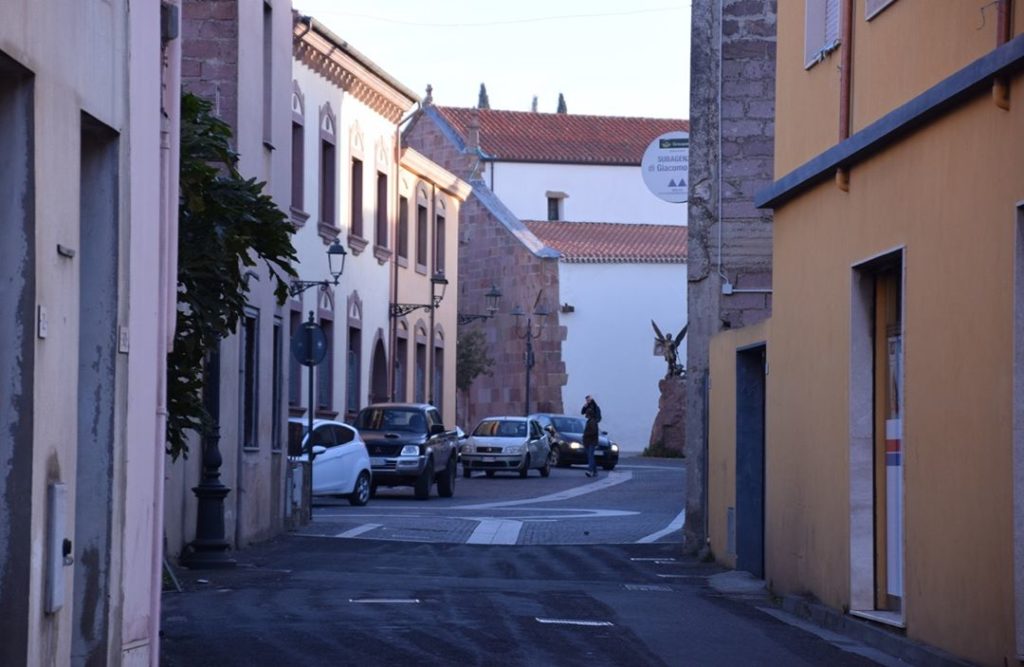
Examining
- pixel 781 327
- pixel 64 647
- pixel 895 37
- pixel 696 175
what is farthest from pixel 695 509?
pixel 64 647

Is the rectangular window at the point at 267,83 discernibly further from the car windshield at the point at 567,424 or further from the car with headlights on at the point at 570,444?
the car windshield at the point at 567,424

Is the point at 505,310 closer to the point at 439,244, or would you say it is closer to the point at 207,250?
the point at 439,244

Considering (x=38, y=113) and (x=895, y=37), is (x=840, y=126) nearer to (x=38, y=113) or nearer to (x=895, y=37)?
(x=895, y=37)

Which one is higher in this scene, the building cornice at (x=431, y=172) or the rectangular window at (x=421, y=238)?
the building cornice at (x=431, y=172)

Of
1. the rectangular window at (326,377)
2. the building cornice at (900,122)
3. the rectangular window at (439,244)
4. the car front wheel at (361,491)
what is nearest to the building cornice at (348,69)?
the rectangular window at (326,377)

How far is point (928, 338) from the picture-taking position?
11.3 metres

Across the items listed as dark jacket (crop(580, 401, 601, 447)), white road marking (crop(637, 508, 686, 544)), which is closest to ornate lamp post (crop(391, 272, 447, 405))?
dark jacket (crop(580, 401, 601, 447))

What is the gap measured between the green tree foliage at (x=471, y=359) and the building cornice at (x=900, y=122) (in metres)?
49.2

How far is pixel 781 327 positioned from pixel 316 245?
2245 centimetres

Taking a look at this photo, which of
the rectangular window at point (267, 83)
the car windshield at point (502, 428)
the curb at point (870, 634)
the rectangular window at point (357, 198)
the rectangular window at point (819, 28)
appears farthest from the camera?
the car windshield at point (502, 428)

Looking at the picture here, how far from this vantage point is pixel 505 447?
44.1m

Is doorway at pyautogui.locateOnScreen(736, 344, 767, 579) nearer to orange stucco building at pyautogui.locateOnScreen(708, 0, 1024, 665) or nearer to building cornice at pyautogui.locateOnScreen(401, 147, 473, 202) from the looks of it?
orange stucco building at pyautogui.locateOnScreen(708, 0, 1024, 665)

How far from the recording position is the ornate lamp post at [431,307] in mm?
44188

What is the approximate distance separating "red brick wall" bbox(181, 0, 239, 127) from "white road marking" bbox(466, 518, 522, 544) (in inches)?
246
